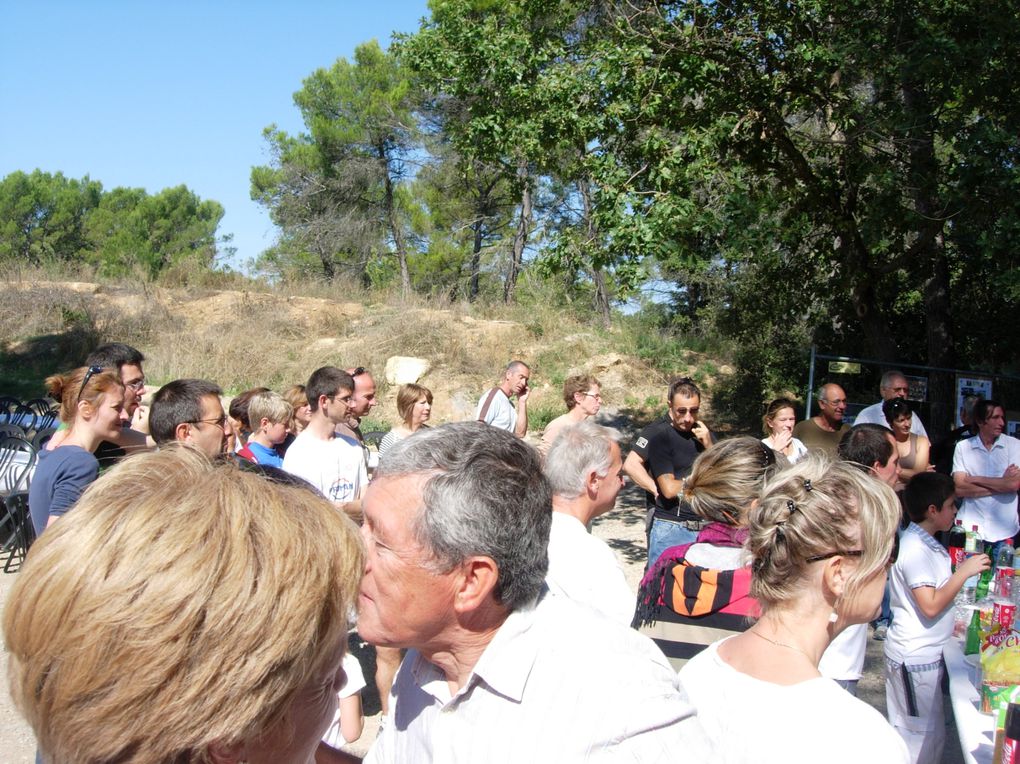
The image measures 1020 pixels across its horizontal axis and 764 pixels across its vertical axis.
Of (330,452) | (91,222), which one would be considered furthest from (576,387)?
(91,222)

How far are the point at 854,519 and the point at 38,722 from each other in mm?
1838

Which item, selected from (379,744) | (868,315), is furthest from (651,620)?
(868,315)

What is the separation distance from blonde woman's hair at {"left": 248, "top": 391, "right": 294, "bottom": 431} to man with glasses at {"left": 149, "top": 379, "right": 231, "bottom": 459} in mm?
1753

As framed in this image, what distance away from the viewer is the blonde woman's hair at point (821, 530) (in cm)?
208

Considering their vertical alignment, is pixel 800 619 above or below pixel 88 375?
below

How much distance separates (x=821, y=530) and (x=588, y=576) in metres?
0.80

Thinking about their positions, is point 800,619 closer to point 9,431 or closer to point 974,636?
point 974,636

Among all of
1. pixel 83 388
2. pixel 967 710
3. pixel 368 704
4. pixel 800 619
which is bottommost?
pixel 368 704

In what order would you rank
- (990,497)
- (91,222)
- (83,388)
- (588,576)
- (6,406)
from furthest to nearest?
(91,222)
(6,406)
(990,497)
(83,388)
(588,576)

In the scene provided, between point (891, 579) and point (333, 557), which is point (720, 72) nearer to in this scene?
point (891, 579)

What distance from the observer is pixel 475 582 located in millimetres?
1570

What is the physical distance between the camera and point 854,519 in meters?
2.09

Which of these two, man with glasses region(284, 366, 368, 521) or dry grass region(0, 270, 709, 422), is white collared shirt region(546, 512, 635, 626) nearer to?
man with glasses region(284, 366, 368, 521)

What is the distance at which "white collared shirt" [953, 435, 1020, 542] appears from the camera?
5727 millimetres
